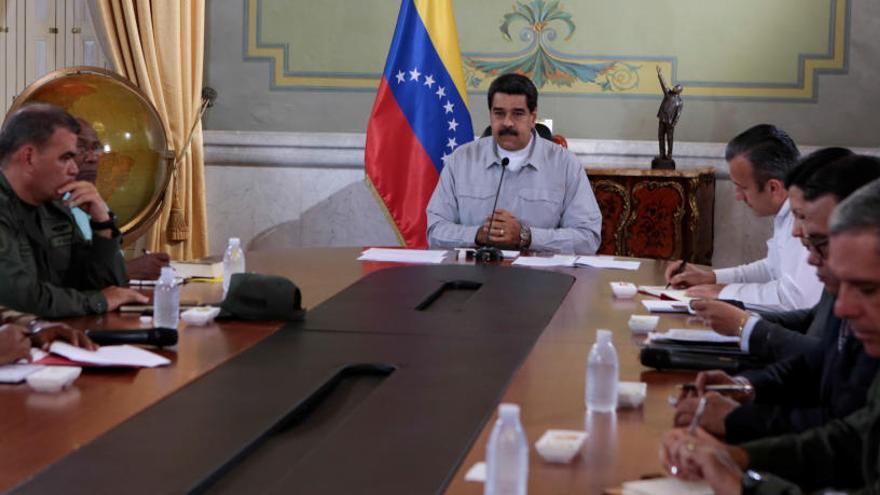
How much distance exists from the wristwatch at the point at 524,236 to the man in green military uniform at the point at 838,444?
9.09 feet

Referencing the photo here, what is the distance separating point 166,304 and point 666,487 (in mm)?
1549

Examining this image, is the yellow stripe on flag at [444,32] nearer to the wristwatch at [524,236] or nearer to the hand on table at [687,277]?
the wristwatch at [524,236]

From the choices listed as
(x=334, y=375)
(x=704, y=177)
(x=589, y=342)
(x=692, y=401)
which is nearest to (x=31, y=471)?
(x=334, y=375)

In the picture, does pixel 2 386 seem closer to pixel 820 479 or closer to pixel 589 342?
pixel 589 342

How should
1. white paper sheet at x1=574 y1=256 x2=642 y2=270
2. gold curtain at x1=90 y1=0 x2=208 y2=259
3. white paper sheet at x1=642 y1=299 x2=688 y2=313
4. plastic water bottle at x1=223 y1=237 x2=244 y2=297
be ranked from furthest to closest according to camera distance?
gold curtain at x1=90 y1=0 x2=208 y2=259 < white paper sheet at x1=574 y1=256 x2=642 y2=270 < plastic water bottle at x1=223 y1=237 x2=244 y2=297 < white paper sheet at x1=642 y1=299 x2=688 y2=313

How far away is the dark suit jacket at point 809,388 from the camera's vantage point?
211cm

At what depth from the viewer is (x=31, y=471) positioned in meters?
1.88

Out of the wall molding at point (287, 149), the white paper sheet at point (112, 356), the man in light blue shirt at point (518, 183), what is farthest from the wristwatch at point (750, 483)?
the wall molding at point (287, 149)

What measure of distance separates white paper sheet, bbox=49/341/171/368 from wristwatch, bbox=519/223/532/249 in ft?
7.21

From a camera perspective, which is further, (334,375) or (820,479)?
(334,375)

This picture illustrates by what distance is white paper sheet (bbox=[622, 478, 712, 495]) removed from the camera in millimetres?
1751

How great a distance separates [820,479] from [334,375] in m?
1.02

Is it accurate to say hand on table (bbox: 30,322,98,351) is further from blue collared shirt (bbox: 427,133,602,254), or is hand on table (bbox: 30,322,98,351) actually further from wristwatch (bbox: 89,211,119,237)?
blue collared shirt (bbox: 427,133,602,254)

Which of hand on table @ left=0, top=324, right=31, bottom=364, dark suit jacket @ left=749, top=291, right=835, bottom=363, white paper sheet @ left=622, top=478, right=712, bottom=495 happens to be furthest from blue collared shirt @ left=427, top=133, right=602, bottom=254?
white paper sheet @ left=622, top=478, right=712, bottom=495
